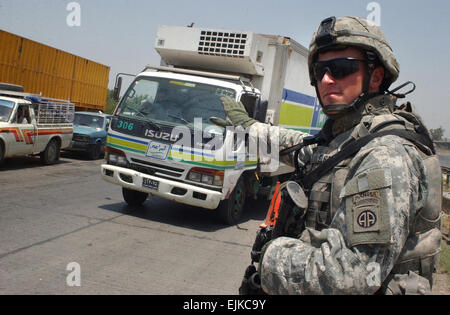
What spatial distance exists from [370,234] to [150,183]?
19.3 feet

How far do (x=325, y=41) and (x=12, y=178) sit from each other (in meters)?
10.0

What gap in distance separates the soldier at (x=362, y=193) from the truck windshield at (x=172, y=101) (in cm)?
497

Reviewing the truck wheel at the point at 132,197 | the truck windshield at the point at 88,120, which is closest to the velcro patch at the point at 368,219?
the truck wheel at the point at 132,197

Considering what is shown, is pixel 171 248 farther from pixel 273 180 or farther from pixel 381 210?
pixel 381 210

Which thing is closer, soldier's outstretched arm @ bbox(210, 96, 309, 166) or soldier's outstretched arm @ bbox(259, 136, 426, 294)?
soldier's outstretched arm @ bbox(259, 136, 426, 294)

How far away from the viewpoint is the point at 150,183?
278 inches

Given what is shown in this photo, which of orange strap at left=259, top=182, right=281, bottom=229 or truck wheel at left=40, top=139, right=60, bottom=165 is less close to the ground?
orange strap at left=259, top=182, right=281, bottom=229

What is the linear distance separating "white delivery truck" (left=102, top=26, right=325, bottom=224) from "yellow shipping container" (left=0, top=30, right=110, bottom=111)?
10372 mm

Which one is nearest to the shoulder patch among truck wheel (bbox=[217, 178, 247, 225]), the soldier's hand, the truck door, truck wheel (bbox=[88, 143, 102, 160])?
the soldier's hand

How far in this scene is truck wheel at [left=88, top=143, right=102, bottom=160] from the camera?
16.2 meters

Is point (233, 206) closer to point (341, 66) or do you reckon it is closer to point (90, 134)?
point (341, 66)

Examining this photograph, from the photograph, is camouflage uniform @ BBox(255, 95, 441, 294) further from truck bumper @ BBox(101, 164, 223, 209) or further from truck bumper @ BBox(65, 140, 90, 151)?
truck bumper @ BBox(65, 140, 90, 151)

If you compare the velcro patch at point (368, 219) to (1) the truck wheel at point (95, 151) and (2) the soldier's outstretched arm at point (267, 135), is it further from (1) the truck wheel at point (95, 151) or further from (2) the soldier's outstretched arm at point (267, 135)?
(1) the truck wheel at point (95, 151)
